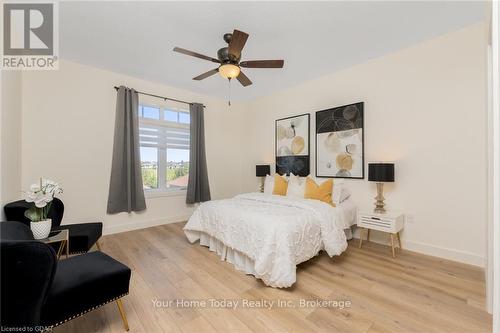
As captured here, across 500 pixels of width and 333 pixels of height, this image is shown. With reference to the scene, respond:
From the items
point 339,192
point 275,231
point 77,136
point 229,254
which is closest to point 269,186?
point 339,192

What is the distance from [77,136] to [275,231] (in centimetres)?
331

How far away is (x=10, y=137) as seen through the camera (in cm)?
227

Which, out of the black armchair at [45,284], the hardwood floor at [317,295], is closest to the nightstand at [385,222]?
the hardwood floor at [317,295]

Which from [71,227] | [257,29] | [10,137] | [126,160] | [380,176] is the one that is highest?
[257,29]

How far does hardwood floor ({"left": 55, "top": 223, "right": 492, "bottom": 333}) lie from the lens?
1.52 metres

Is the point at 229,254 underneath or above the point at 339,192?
underneath

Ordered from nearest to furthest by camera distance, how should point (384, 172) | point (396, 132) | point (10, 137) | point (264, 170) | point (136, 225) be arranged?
point (10, 137)
point (384, 172)
point (396, 132)
point (136, 225)
point (264, 170)

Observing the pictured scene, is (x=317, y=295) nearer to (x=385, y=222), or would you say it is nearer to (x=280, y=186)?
(x=385, y=222)

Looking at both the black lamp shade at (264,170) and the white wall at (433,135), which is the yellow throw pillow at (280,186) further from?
the white wall at (433,135)

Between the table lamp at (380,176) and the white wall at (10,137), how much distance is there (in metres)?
4.03

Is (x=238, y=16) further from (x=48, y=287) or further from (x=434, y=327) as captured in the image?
(x=434, y=327)

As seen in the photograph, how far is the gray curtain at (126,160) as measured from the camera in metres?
3.48

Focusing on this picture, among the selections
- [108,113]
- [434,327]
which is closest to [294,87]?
[108,113]

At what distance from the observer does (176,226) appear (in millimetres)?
3963
